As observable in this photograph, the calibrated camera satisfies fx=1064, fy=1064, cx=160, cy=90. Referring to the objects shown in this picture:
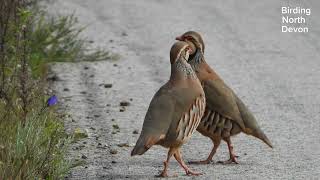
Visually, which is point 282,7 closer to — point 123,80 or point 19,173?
point 123,80

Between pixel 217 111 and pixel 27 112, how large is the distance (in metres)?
1.53

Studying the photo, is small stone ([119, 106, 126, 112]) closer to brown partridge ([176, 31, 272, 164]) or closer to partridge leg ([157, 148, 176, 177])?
brown partridge ([176, 31, 272, 164])

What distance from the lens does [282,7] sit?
16.4 metres

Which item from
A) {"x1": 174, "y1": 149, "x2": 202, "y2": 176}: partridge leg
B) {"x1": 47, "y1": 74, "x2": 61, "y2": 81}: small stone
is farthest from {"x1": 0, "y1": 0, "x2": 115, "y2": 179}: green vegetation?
{"x1": 174, "y1": 149, "x2": 202, "y2": 176}: partridge leg

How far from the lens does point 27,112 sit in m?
8.41

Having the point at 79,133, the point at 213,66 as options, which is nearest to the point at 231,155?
the point at 79,133

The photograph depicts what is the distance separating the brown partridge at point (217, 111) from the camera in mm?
8648

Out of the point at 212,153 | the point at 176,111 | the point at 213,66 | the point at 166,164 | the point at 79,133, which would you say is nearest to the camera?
the point at 176,111

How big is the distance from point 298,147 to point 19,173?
3024 mm

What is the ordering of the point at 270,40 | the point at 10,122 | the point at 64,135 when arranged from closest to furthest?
the point at 10,122, the point at 64,135, the point at 270,40

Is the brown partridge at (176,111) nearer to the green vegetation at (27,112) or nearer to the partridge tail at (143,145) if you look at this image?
the partridge tail at (143,145)

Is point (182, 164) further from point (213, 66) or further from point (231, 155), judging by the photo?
point (213, 66)

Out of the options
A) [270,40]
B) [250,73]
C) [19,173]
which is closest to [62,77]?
[250,73]

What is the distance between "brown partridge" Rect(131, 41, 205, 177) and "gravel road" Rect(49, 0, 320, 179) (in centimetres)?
46
